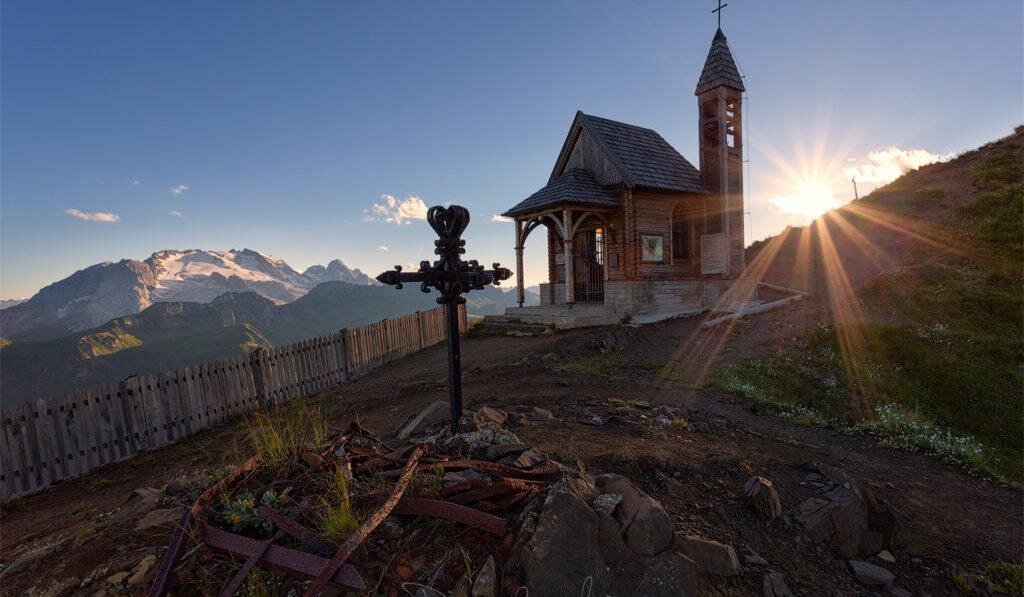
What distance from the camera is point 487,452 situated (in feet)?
11.6

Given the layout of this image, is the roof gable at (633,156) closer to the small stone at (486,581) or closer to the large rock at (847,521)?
the large rock at (847,521)

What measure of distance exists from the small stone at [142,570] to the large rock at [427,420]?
2708mm

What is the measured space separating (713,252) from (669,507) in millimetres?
16896

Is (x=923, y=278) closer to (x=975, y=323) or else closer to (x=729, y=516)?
(x=975, y=323)

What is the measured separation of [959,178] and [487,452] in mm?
32497

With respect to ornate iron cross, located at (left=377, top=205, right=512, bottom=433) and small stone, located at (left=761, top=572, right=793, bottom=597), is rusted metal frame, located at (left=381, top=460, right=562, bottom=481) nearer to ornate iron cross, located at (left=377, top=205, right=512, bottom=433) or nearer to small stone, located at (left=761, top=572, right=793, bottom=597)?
ornate iron cross, located at (left=377, top=205, right=512, bottom=433)

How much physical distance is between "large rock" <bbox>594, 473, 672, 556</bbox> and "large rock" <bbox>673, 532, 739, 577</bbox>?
0.16 metres

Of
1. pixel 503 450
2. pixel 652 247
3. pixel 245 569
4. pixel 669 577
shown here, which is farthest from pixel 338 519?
pixel 652 247

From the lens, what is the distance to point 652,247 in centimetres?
1739

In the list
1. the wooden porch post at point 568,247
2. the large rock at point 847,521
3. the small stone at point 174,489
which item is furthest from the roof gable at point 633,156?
the small stone at point 174,489

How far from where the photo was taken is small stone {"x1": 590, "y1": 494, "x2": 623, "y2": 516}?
8.64 feet

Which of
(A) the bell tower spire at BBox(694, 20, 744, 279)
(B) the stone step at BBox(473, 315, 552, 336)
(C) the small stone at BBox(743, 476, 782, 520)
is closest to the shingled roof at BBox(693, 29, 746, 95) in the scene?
(A) the bell tower spire at BBox(694, 20, 744, 279)

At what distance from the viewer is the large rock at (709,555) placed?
270cm

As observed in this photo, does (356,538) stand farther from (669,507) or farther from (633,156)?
(633,156)
